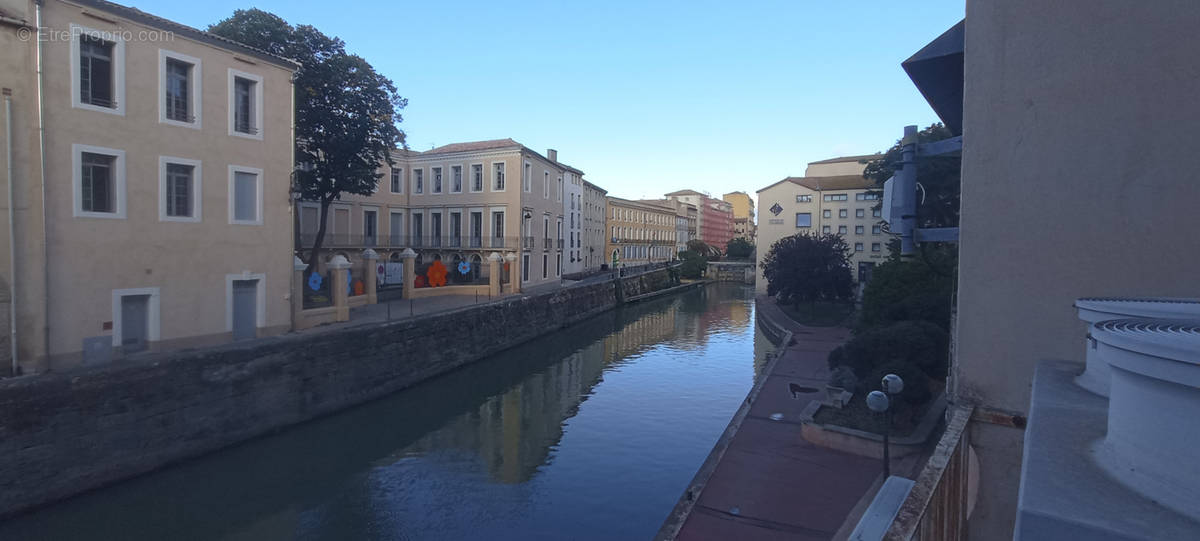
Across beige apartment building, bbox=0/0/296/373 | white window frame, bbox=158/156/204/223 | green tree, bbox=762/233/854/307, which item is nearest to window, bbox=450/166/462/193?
beige apartment building, bbox=0/0/296/373

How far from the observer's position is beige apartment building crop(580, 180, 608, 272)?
53.3 m

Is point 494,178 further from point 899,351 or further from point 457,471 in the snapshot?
point 899,351

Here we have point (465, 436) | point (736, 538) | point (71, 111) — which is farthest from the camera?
point (465, 436)

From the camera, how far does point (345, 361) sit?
54.7 feet

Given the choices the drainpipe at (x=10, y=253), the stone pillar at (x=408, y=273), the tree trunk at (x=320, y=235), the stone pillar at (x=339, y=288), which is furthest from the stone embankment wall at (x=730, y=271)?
the drainpipe at (x=10, y=253)

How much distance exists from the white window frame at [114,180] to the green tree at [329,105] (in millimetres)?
7873

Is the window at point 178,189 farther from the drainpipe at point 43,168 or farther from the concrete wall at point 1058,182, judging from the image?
the concrete wall at point 1058,182

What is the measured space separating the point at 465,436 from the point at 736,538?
8.74m

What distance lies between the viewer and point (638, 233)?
68125 mm

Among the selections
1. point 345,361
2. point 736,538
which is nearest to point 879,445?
point 736,538

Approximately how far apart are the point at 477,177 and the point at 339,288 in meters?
16.7

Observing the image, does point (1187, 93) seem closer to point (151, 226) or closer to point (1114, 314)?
point (1114, 314)

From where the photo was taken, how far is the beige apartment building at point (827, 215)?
156 ft

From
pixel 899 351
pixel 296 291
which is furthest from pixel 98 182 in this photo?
pixel 899 351
